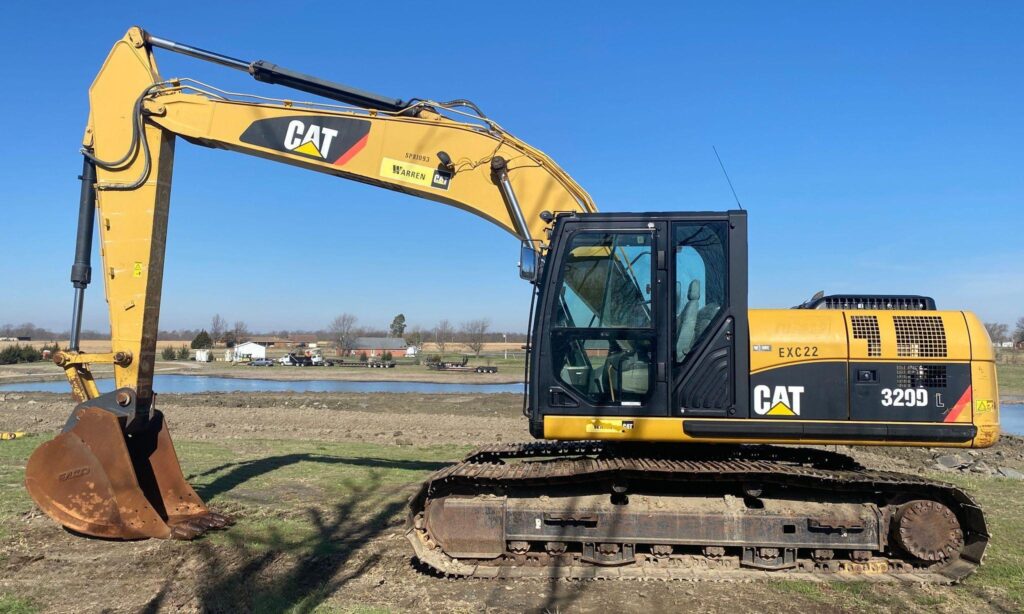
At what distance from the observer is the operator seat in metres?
6.00

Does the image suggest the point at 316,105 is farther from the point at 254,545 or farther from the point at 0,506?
the point at 0,506

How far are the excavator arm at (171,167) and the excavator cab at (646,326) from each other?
1.13m

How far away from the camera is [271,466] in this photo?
35.2 ft

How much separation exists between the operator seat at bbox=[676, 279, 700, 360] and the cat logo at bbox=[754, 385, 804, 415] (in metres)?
0.69

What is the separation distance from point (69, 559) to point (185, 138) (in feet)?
13.7

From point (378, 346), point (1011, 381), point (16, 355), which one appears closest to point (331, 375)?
point (16, 355)

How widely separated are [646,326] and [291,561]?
3.72 m

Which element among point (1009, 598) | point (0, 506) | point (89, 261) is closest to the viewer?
point (1009, 598)

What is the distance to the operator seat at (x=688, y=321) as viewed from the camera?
6.00 m

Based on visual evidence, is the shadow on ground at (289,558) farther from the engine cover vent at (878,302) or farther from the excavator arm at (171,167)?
the engine cover vent at (878,302)

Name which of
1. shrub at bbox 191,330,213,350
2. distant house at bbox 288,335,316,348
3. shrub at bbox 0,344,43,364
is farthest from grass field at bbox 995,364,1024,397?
shrub at bbox 191,330,213,350

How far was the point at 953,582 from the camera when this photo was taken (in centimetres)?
580

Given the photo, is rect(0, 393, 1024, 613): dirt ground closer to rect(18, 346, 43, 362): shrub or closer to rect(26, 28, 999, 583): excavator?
rect(26, 28, 999, 583): excavator

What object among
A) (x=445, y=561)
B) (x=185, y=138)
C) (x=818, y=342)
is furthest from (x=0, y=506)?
(x=818, y=342)
